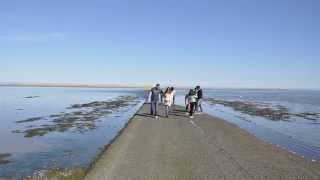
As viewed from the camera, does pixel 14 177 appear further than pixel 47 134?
No

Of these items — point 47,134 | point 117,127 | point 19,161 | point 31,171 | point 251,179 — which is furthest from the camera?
point 117,127

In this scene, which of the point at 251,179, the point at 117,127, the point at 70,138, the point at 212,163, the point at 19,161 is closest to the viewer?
the point at 251,179

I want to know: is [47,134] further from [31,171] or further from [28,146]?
[31,171]

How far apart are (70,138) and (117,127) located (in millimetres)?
6501

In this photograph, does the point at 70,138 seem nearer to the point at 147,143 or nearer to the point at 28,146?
the point at 28,146

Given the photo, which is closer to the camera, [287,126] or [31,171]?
[31,171]

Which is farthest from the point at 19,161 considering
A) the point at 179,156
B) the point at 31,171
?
the point at 179,156

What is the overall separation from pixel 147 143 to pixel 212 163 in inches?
214

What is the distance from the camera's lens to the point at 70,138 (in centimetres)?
2616

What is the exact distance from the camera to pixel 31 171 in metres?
16.2

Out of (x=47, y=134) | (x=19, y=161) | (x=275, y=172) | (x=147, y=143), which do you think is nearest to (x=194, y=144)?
(x=147, y=143)

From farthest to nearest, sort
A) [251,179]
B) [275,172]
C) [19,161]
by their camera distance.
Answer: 1. [19,161]
2. [275,172]
3. [251,179]

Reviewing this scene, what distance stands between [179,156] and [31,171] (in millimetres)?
5422

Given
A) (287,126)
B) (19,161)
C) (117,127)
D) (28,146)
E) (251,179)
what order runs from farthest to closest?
(287,126), (117,127), (28,146), (19,161), (251,179)
